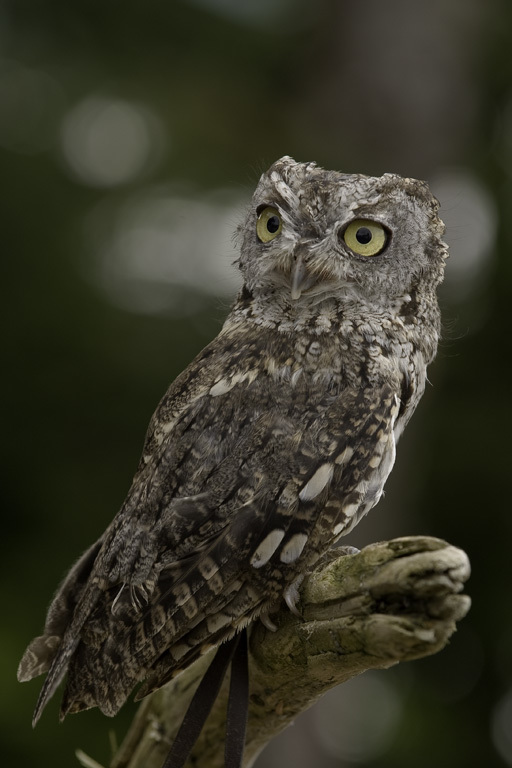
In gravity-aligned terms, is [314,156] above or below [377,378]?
above

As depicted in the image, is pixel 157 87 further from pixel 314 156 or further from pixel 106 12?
pixel 314 156

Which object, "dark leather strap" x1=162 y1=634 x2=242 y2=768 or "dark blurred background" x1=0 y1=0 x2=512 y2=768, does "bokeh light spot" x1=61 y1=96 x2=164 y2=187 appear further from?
"dark leather strap" x1=162 y1=634 x2=242 y2=768

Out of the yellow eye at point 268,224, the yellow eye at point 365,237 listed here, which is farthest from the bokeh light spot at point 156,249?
the yellow eye at point 365,237

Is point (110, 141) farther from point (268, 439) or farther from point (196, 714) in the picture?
point (196, 714)

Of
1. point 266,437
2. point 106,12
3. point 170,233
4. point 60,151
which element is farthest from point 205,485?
point 106,12

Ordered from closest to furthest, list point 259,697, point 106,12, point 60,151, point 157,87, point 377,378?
1. point 377,378
2. point 259,697
3. point 60,151
4. point 157,87
5. point 106,12
